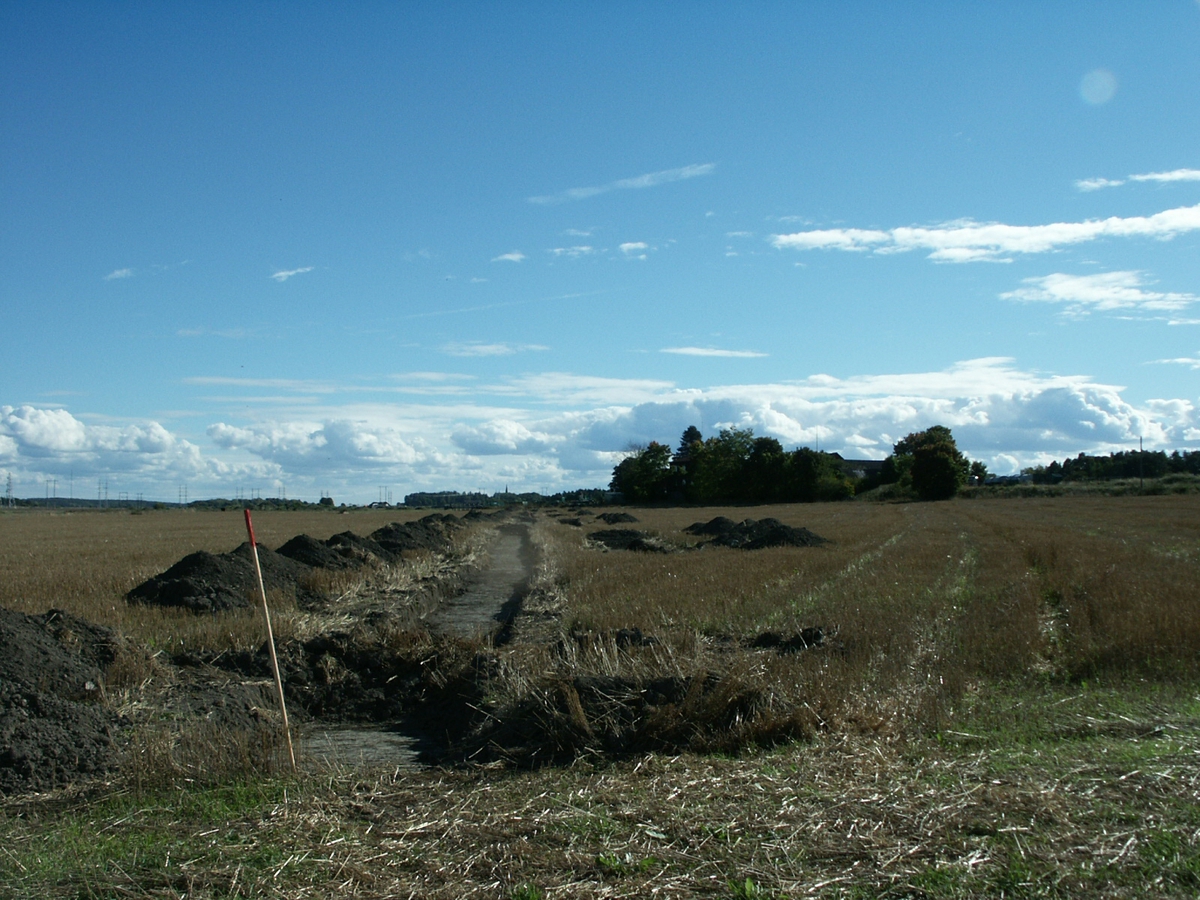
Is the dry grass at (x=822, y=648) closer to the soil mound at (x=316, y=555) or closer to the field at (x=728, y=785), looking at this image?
the field at (x=728, y=785)

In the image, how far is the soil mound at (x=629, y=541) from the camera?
108 feet

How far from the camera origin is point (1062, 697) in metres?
8.27

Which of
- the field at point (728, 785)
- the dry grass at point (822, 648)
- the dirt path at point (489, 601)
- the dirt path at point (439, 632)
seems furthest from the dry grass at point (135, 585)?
the dry grass at point (822, 648)

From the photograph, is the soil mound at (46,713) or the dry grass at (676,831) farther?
the soil mound at (46,713)

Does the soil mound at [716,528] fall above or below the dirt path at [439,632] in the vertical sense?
above

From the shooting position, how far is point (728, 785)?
5891mm

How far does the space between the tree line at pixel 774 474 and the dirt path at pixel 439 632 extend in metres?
73.4

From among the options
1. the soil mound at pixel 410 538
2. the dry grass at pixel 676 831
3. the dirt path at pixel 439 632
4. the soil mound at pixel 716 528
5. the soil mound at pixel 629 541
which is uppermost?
the soil mound at pixel 410 538

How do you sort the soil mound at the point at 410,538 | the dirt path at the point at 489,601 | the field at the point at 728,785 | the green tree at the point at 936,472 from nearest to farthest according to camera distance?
the field at the point at 728,785 < the dirt path at the point at 489,601 < the soil mound at the point at 410,538 < the green tree at the point at 936,472

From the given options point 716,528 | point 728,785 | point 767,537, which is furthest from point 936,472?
point 728,785

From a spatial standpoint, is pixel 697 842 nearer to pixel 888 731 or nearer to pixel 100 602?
pixel 888 731

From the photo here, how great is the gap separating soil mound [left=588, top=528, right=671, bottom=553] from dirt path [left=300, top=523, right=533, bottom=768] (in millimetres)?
3684

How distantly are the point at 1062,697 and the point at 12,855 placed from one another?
8.21 metres

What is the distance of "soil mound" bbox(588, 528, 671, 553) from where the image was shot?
108ft
